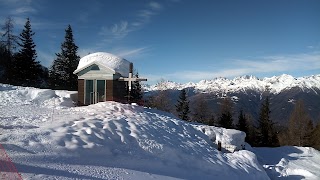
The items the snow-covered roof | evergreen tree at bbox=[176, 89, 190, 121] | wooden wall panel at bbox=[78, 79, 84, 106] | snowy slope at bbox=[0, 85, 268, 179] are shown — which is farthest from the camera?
evergreen tree at bbox=[176, 89, 190, 121]

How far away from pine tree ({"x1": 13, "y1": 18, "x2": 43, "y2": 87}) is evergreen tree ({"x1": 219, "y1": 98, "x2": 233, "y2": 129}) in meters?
27.4

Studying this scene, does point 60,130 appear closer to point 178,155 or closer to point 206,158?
point 178,155

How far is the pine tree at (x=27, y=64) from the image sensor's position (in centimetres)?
3684

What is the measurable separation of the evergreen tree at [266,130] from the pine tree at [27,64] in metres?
33.8

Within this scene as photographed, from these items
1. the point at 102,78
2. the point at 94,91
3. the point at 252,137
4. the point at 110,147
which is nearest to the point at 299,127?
the point at 252,137

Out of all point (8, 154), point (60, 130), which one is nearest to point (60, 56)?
point (60, 130)

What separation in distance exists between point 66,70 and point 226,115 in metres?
24.6

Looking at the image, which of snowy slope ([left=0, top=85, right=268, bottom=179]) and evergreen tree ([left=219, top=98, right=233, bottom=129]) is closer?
snowy slope ([left=0, top=85, right=268, bottom=179])

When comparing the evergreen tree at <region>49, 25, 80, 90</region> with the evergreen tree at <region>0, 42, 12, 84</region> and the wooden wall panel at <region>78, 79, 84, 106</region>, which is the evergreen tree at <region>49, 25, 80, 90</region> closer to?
the evergreen tree at <region>0, 42, 12, 84</region>

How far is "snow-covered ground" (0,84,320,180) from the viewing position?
8266mm

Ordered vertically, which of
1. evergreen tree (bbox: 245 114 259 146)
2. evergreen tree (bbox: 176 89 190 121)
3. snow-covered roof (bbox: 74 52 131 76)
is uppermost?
snow-covered roof (bbox: 74 52 131 76)

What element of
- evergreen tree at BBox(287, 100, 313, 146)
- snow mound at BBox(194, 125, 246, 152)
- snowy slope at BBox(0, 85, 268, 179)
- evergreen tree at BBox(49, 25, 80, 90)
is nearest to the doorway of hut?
snowy slope at BBox(0, 85, 268, 179)

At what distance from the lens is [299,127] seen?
4250 centimetres

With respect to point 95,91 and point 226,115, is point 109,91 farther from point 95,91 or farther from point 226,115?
point 226,115
